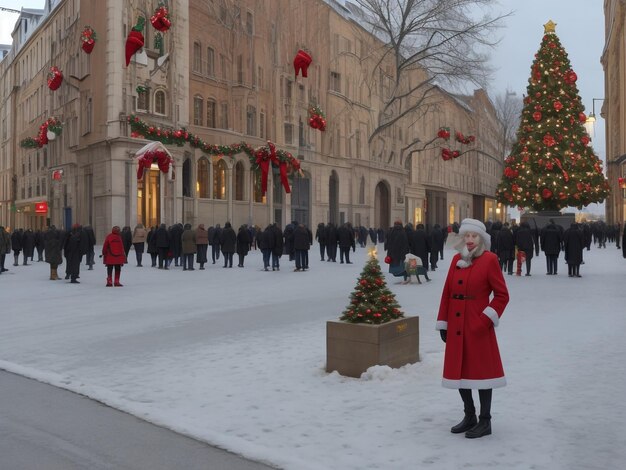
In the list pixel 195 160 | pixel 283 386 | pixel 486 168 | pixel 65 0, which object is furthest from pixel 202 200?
pixel 486 168

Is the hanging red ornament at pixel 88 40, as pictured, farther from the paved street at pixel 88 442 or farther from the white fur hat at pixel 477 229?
the white fur hat at pixel 477 229

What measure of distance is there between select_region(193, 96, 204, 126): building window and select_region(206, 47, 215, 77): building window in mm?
1807

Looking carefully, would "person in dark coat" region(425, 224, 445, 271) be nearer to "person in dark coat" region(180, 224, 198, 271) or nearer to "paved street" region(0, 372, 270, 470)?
"person in dark coat" region(180, 224, 198, 271)

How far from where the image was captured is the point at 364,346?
22.9ft

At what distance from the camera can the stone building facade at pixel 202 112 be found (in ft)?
117

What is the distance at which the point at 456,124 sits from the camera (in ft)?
263

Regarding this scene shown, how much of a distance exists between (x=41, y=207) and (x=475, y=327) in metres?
49.4

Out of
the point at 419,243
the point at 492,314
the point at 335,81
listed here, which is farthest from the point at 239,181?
the point at 492,314

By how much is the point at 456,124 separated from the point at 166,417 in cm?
7812

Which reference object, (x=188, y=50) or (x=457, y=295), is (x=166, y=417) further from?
(x=188, y=50)

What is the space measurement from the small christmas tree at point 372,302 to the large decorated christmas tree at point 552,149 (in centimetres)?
3311

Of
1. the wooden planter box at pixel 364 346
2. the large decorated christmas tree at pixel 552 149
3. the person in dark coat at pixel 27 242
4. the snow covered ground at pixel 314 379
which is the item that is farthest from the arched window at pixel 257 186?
the wooden planter box at pixel 364 346

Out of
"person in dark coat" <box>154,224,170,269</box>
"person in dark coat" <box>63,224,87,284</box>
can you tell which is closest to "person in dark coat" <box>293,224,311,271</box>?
"person in dark coat" <box>154,224,170,269</box>

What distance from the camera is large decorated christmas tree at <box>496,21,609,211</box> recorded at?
38.1 meters
